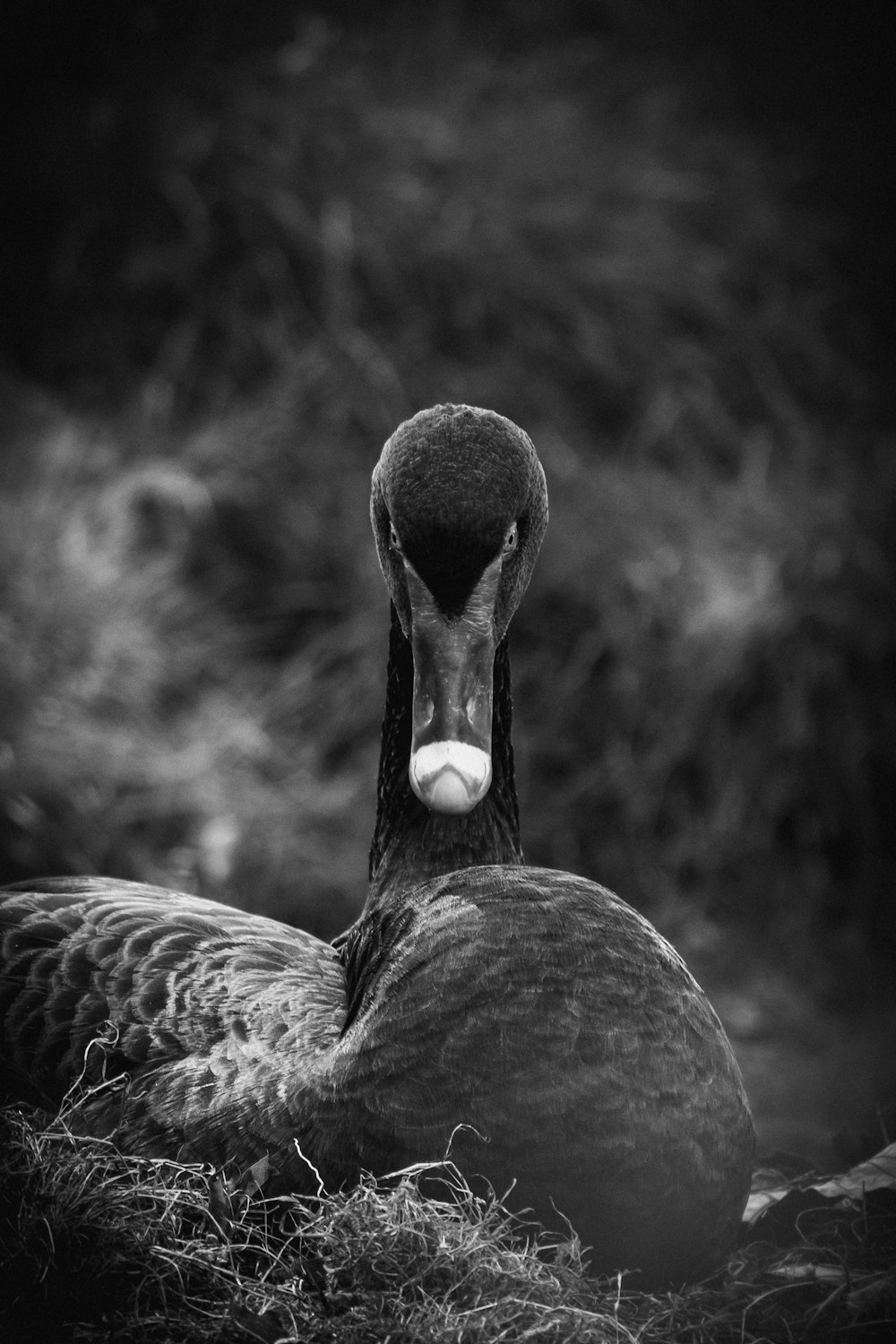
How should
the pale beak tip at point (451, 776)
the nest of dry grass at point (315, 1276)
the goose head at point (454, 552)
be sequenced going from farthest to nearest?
the goose head at point (454, 552) → the pale beak tip at point (451, 776) → the nest of dry grass at point (315, 1276)

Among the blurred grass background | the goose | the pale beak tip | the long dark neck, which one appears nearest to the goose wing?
the goose

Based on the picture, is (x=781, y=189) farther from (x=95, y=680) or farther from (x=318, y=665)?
(x=95, y=680)

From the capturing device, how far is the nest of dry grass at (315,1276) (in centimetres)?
188

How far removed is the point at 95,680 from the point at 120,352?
204 centimetres

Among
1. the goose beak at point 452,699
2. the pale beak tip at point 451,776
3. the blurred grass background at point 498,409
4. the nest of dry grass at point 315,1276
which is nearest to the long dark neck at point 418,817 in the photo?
the goose beak at point 452,699

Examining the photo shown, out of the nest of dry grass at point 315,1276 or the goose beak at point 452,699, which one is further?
the goose beak at point 452,699

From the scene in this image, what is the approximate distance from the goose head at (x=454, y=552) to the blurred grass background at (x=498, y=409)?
2.38m

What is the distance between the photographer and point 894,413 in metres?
6.80

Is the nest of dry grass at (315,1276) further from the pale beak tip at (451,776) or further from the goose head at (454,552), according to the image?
the goose head at (454,552)

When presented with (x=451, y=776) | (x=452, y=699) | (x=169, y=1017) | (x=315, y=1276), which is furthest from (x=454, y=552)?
(x=315, y=1276)

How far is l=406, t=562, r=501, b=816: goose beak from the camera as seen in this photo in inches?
85.5

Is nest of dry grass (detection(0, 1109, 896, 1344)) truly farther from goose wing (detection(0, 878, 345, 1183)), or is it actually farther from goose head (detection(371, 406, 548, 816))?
goose head (detection(371, 406, 548, 816))

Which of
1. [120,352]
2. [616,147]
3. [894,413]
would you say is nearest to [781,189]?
[616,147]

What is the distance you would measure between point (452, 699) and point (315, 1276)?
927mm
